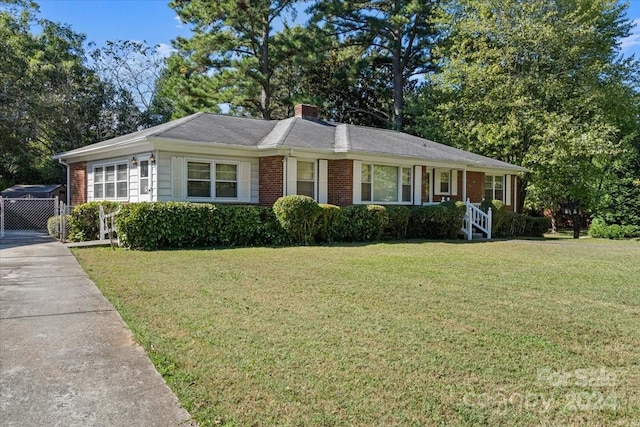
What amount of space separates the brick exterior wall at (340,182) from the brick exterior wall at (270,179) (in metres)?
1.93

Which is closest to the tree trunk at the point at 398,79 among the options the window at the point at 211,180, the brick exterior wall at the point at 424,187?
the brick exterior wall at the point at 424,187

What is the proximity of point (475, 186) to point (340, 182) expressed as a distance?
7.79m

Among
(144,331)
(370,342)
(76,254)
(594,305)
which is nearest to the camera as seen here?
(370,342)

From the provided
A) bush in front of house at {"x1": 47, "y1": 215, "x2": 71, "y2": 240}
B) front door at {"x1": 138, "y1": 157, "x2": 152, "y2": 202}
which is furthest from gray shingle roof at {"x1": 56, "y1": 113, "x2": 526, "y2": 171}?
bush in front of house at {"x1": 47, "y1": 215, "x2": 71, "y2": 240}

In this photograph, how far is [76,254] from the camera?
11.1m

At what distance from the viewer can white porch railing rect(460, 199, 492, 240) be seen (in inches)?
683

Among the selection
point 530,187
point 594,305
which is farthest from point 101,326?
point 530,187

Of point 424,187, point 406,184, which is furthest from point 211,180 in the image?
point 424,187

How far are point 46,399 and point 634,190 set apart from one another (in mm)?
24014

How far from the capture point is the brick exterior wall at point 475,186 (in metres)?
20.9

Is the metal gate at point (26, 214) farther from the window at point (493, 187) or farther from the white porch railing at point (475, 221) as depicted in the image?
the window at point (493, 187)

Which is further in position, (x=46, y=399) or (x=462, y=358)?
(x=462, y=358)

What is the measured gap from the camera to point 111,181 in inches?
655

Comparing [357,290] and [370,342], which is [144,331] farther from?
[357,290]
